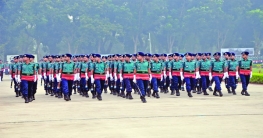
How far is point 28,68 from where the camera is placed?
69.5ft

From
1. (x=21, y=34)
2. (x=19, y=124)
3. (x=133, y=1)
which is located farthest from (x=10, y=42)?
(x=19, y=124)

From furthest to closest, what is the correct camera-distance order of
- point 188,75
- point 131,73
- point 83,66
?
1. point 83,66
2. point 188,75
3. point 131,73

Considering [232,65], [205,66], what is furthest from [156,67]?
[232,65]

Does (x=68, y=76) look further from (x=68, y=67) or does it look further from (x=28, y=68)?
(x=28, y=68)

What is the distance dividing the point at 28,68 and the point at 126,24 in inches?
2550

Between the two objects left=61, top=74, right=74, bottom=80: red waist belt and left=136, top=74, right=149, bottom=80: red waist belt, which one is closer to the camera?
left=136, top=74, right=149, bottom=80: red waist belt

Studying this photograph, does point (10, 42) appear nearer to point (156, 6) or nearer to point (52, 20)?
point (52, 20)

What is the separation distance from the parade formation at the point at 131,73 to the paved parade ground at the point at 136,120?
2377mm

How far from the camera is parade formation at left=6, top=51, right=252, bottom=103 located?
69.8ft

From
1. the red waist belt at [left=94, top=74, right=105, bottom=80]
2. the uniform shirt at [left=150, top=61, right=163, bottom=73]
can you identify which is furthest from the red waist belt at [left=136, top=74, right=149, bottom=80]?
the uniform shirt at [left=150, top=61, right=163, bottom=73]

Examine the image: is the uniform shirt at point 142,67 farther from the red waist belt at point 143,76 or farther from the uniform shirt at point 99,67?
the uniform shirt at point 99,67

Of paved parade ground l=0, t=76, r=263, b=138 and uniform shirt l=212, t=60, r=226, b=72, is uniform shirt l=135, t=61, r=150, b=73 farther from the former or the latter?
uniform shirt l=212, t=60, r=226, b=72

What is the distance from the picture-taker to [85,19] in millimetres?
81250

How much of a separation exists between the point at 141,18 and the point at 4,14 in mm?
20504
